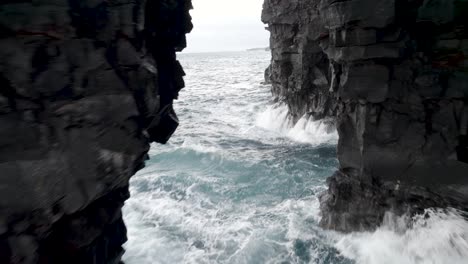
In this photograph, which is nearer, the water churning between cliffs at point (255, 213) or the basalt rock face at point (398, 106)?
the basalt rock face at point (398, 106)

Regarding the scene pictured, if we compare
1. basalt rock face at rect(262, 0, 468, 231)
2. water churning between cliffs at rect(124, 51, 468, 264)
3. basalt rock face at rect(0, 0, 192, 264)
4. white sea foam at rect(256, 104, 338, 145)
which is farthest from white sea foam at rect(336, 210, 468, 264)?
white sea foam at rect(256, 104, 338, 145)

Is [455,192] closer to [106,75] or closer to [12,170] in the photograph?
[106,75]

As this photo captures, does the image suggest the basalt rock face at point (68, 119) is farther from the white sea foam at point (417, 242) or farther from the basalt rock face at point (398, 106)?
the white sea foam at point (417, 242)

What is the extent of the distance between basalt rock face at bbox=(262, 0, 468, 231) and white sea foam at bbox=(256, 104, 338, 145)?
42.5 ft

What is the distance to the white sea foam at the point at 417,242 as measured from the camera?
1100cm

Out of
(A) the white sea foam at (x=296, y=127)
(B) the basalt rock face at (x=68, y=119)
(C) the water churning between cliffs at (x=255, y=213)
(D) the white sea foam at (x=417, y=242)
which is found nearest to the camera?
(B) the basalt rock face at (x=68, y=119)

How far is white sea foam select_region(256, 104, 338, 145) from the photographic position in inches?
1079

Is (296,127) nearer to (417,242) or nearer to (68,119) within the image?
(417,242)

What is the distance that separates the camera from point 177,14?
37.4 ft

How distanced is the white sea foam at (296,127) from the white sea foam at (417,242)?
13984mm

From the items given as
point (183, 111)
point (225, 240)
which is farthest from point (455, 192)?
point (183, 111)

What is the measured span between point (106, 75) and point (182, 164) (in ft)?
54.8

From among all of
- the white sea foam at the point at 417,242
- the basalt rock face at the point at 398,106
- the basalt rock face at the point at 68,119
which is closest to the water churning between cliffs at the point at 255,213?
the white sea foam at the point at 417,242

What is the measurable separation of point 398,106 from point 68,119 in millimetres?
10260
